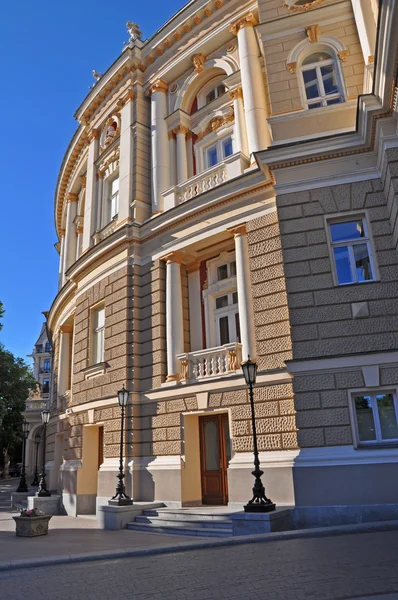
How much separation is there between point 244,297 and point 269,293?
833mm

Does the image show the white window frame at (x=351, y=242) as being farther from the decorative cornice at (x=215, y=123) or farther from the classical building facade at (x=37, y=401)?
the classical building facade at (x=37, y=401)

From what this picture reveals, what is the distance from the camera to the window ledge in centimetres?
1698

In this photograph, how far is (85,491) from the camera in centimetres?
1720

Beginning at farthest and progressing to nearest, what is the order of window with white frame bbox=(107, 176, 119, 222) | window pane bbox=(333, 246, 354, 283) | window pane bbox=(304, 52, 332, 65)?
window with white frame bbox=(107, 176, 119, 222)
window pane bbox=(304, 52, 332, 65)
window pane bbox=(333, 246, 354, 283)

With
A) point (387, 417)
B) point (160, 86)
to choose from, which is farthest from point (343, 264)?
point (160, 86)

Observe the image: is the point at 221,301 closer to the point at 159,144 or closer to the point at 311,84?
the point at 159,144

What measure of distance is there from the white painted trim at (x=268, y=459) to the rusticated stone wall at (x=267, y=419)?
0.39 ft

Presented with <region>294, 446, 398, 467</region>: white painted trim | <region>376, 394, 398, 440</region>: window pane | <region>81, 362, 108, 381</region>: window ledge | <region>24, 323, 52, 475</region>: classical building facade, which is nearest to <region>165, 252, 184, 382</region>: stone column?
<region>81, 362, 108, 381</region>: window ledge

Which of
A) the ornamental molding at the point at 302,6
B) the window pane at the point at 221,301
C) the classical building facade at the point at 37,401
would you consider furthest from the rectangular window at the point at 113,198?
the classical building facade at the point at 37,401

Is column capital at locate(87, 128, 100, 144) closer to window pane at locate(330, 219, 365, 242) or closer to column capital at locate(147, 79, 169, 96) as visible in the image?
column capital at locate(147, 79, 169, 96)

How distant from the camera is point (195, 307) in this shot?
16172mm

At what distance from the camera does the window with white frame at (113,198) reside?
2030cm

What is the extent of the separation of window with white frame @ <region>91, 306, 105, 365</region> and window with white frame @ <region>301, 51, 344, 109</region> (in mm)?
10446

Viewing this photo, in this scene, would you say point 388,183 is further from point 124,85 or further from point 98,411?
point 124,85
